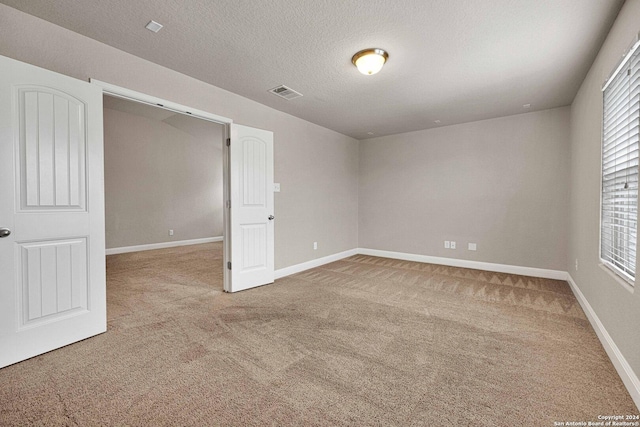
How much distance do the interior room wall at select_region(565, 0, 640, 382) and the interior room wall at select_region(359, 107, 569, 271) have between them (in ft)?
1.16

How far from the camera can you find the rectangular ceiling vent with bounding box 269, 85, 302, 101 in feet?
11.5

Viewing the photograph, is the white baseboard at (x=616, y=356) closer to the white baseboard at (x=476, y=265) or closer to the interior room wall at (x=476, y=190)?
the white baseboard at (x=476, y=265)

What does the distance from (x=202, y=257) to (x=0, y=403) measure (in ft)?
14.1

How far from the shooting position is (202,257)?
5.87 metres

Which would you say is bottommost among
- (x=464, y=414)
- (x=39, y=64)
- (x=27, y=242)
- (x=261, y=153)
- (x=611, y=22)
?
(x=464, y=414)

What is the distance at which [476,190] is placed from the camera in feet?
15.9

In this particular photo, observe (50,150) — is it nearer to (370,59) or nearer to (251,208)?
(251,208)

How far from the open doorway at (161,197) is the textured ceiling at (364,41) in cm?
221

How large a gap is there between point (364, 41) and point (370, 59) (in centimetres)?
18

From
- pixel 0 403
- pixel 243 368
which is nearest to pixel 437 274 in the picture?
pixel 243 368

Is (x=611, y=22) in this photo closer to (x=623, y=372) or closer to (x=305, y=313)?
(x=623, y=372)

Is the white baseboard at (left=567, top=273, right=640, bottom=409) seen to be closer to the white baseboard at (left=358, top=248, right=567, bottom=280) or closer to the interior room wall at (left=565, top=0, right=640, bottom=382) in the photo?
the interior room wall at (left=565, top=0, right=640, bottom=382)

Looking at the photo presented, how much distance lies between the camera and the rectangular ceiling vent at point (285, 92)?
3.49 m

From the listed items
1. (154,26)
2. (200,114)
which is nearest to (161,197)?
(200,114)
